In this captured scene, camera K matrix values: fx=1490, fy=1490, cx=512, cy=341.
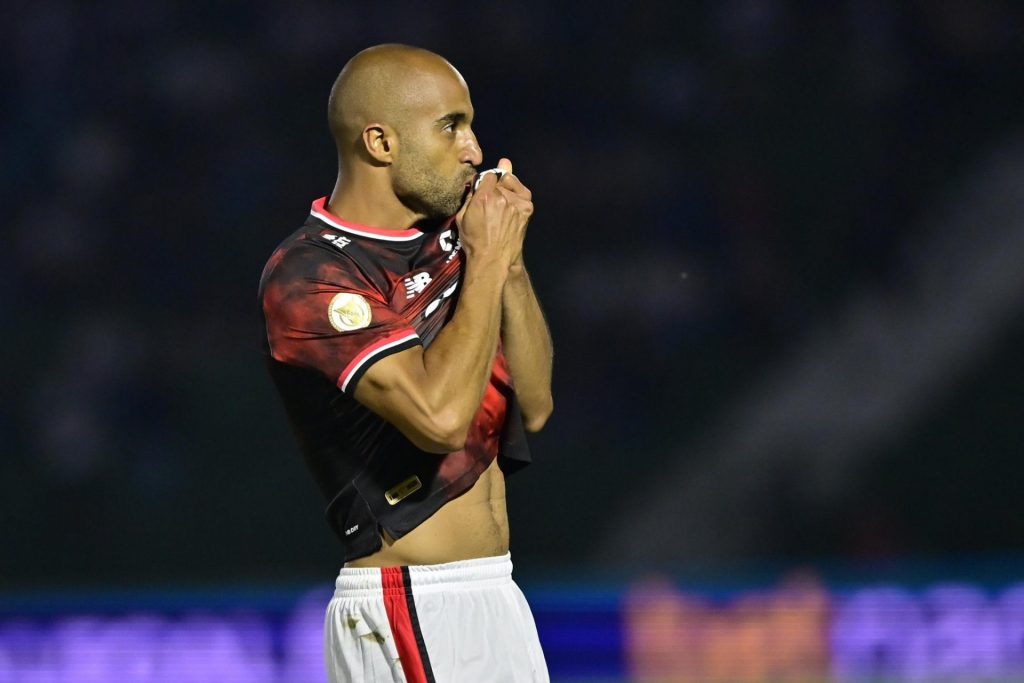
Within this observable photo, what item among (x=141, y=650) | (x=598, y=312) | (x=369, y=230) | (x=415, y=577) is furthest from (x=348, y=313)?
(x=598, y=312)

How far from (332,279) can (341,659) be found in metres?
0.72

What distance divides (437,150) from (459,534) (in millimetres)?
744

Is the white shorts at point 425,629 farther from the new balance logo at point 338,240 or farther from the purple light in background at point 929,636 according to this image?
the purple light in background at point 929,636

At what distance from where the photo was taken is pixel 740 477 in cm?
763

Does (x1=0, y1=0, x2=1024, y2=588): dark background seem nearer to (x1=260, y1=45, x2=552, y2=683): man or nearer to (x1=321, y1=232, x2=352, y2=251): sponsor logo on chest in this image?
(x1=260, y1=45, x2=552, y2=683): man

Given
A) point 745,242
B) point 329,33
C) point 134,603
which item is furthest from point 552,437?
point 329,33

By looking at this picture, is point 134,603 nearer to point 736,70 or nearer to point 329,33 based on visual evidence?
point 329,33

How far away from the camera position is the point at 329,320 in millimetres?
2717

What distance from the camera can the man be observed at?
8.89 ft

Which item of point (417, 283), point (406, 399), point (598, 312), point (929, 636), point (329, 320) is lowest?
point (929, 636)

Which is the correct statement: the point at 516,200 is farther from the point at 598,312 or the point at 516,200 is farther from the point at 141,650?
the point at 598,312

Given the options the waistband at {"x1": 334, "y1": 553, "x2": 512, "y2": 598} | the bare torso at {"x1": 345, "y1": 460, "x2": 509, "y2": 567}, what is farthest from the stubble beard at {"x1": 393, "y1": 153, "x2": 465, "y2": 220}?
the waistband at {"x1": 334, "y1": 553, "x2": 512, "y2": 598}

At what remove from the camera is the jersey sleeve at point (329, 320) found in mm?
2695

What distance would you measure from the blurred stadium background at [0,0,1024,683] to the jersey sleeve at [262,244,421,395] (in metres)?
4.28
